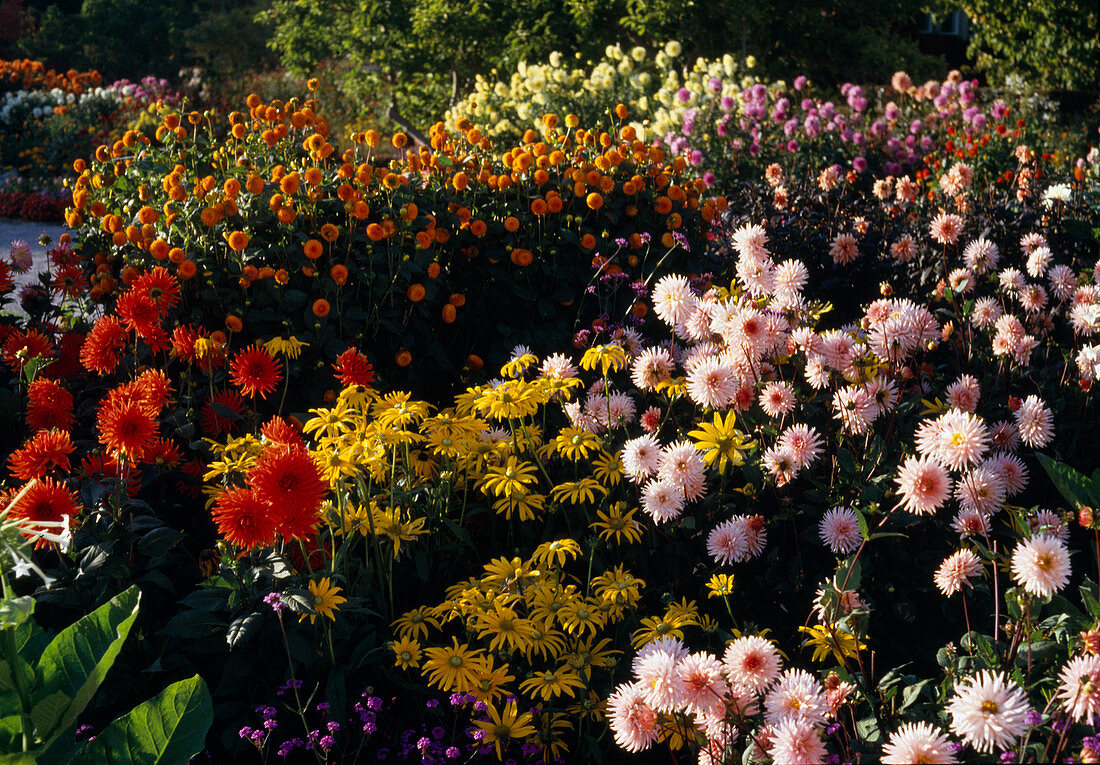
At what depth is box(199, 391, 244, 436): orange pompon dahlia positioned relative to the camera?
2577mm

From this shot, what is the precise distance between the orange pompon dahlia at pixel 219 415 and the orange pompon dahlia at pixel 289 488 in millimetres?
848

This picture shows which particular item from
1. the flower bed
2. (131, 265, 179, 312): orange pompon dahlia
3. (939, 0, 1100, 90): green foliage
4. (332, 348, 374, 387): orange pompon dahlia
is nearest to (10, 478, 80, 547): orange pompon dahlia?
the flower bed

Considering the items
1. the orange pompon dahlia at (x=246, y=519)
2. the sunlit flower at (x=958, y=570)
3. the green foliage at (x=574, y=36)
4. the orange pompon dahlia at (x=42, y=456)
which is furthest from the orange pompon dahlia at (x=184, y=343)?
the green foliage at (x=574, y=36)

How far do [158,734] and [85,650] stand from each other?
0.63ft

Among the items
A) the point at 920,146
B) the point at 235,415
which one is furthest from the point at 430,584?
the point at 920,146

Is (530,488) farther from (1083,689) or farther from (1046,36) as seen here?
(1046,36)

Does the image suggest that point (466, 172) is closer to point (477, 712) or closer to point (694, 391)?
point (694, 391)

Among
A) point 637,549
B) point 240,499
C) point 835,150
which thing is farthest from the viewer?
point 835,150

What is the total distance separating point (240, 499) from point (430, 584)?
75 centimetres

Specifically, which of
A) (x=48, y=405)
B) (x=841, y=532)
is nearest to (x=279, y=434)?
(x=48, y=405)

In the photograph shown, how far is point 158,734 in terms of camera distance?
1.57 metres

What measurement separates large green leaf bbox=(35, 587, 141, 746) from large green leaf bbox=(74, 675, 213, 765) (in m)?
0.08

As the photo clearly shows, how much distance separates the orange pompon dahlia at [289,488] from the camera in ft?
5.57

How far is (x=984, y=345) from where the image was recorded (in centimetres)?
317
